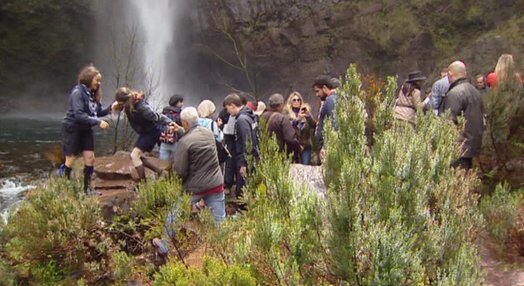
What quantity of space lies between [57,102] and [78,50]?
4.52 m

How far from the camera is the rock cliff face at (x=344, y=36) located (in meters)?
22.4

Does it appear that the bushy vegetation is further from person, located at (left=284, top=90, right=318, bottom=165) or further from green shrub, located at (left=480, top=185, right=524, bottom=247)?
person, located at (left=284, top=90, right=318, bottom=165)

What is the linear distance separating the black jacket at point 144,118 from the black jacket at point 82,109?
1.52 feet

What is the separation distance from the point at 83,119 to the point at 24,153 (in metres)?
11.1

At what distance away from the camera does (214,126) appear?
644 centimetres

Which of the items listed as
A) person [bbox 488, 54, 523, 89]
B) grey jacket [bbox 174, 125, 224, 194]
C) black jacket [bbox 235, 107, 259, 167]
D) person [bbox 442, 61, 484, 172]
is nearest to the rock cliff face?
person [bbox 488, 54, 523, 89]

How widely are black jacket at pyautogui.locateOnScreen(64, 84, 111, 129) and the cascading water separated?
25794mm

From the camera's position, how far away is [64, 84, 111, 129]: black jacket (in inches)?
209

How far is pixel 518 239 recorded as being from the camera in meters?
3.84

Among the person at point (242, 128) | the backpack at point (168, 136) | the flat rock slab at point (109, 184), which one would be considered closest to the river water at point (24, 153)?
the flat rock slab at point (109, 184)

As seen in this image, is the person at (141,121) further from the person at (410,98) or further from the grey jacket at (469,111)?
the person at (410,98)

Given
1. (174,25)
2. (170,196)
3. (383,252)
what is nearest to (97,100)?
(170,196)

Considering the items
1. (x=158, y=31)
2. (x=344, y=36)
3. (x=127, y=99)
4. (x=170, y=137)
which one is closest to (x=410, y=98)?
(x=170, y=137)

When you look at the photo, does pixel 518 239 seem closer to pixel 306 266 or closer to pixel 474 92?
pixel 474 92
